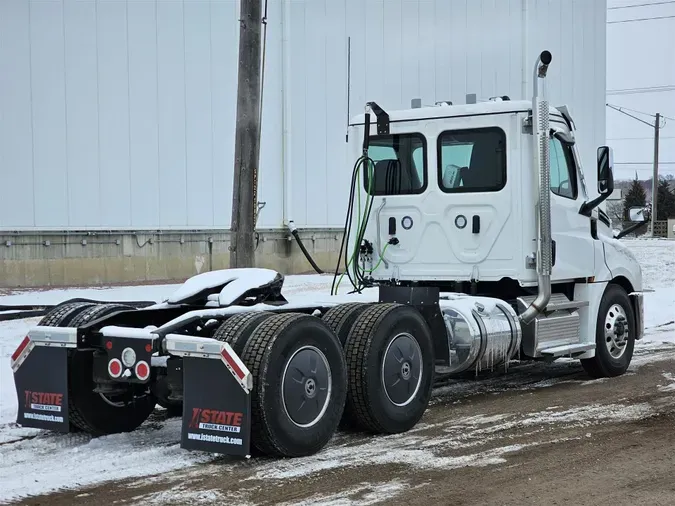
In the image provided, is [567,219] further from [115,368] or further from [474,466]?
[115,368]

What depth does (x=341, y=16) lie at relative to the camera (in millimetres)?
24234

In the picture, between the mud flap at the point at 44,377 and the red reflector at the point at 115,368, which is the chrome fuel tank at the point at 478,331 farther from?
the mud flap at the point at 44,377

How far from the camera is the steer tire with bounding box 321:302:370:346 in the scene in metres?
7.26

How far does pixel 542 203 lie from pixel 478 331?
155cm

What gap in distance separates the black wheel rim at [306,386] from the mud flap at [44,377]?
5.21ft

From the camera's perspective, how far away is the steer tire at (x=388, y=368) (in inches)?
280

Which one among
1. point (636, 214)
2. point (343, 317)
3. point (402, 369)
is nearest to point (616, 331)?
point (636, 214)

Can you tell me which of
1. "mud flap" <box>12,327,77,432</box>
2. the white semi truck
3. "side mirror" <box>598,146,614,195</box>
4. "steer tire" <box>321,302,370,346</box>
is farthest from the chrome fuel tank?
"mud flap" <box>12,327,77,432</box>

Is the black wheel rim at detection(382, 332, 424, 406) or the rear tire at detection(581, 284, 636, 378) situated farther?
the rear tire at detection(581, 284, 636, 378)

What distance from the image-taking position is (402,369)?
7.42 meters

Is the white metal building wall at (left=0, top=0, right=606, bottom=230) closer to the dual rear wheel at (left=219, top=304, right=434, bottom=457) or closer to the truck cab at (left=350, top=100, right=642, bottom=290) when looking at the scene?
the truck cab at (left=350, top=100, right=642, bottom=290)

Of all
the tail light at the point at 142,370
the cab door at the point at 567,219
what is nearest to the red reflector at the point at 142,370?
the tail light at the point at 142,370

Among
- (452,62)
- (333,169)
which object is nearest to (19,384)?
(333,169)

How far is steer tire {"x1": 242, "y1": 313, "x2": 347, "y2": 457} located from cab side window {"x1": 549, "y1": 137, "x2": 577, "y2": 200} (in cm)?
374
